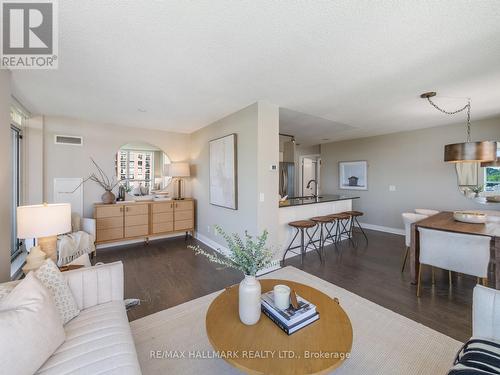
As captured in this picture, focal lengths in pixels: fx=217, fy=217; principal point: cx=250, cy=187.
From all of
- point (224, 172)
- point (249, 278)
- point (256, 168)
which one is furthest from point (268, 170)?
point (249, 278)

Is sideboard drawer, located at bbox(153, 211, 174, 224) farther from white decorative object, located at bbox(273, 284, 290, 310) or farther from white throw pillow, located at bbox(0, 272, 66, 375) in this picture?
white decorative object, located at bbox(273, 284, 290, 310)

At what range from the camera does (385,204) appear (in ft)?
18.0

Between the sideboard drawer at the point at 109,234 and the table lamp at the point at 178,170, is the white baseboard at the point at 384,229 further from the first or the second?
the sideboard drawer at the point at 109,234

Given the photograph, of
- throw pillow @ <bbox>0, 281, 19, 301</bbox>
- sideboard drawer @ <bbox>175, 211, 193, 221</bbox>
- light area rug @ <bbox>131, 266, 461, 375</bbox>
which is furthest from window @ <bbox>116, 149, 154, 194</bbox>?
throw pillow @ <bbox>0, 281, 19, 301</bbox>

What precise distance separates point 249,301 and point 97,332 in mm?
913

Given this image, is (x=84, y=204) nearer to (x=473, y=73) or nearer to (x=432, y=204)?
(x=473, y=73)

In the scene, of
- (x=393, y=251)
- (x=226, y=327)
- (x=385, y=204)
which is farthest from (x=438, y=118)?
(x=226, y=327)

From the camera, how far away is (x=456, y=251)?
2295 millimetres

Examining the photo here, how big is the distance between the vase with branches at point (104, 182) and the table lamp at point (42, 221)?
236 centimetres

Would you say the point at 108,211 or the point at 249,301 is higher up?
the point at 108,211

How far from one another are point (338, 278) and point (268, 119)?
244 cm

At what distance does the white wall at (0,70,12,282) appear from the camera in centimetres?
192

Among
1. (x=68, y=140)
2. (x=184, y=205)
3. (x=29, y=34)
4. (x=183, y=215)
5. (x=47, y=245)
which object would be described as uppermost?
(x=29, y=34)

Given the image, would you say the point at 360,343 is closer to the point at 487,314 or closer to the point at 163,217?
the point at 487,314
